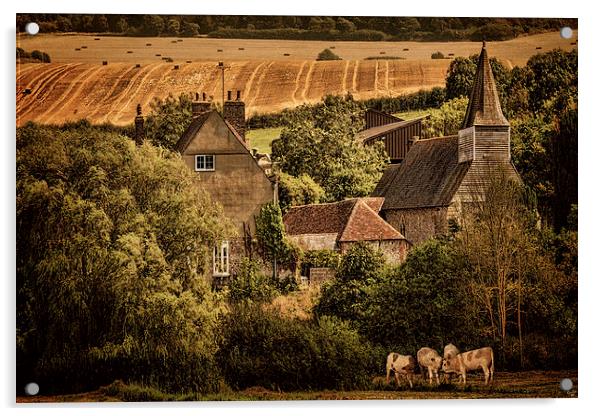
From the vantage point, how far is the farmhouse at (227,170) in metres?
8.02

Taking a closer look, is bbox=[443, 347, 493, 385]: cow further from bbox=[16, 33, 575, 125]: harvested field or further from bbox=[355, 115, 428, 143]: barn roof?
bbox=[16, 33, 575, 125]: harvested field

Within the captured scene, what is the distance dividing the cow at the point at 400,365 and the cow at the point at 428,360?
0.07 metres

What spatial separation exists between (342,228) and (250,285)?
81 cm

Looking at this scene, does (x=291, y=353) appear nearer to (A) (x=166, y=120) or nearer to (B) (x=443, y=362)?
(B) (x=443, y=362)

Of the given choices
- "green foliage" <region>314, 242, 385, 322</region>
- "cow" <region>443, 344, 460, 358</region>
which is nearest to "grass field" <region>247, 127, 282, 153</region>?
"green foliage" <region>314, 242, 385, 322</region>

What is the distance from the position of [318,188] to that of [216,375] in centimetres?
159

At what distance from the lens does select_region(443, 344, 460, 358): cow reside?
802cm

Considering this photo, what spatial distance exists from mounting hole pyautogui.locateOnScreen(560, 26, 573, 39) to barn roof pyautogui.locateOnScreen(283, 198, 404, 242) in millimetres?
1890

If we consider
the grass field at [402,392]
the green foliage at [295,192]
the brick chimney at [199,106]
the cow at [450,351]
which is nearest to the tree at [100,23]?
the brick chimney at [199,106]

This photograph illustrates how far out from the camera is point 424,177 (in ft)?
26.9

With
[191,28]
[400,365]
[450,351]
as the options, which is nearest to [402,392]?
[400,365]

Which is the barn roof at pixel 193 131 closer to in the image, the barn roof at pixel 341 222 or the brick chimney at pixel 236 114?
the brick chimney at pixel 236 114

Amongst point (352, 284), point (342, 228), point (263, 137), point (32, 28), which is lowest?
point (352, 284)

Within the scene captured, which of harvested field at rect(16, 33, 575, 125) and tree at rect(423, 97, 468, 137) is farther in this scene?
tree at rect(423, 97, 468, 137)
